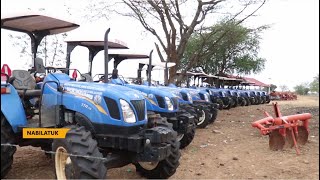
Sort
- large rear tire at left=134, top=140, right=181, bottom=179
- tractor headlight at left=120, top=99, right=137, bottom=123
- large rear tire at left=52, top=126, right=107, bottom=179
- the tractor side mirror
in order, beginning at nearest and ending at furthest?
large rear tire at left=52, top=126, right=107, bottom=179, tractor headlight at left=120, top=99, right=137, bottom=123, large rear tire at left=134, top=140, right=181, bottom=179, the tractor side mirror

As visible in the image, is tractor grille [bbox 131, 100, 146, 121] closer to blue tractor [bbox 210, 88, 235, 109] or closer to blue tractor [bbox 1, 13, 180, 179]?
blue tractor [bbox 1, 13, 180, 179]

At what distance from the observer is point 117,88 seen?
5.00m

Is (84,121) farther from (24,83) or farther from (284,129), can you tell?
(284,129)

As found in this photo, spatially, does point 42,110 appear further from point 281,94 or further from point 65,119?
point 281,94

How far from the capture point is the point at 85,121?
4.72 meters

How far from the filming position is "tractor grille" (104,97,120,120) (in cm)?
469

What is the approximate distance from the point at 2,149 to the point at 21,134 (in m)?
0.43

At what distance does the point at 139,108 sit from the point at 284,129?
3652mm

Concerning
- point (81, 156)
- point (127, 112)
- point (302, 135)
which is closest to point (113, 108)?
point (127, 112)

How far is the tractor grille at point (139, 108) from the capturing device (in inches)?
195

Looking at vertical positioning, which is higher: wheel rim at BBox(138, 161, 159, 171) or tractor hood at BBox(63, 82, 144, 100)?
tractor hood at BBox(63, 82, 144, 100)

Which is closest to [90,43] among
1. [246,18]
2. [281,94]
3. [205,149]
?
[205,149]

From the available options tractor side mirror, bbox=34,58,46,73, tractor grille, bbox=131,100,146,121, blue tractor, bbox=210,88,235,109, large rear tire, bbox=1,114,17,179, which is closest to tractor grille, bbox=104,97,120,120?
tractor grille, bbox=131,100,146,121

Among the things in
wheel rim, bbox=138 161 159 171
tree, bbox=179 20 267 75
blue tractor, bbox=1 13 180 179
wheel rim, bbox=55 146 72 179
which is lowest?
wheel rim, bbox=138 161 159 171
